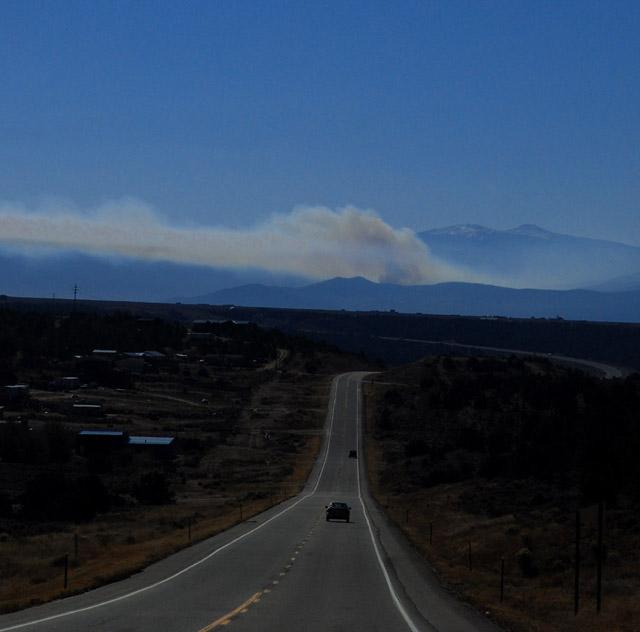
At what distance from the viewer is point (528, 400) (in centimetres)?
11362

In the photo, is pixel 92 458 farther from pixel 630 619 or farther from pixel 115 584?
pixel 630 619

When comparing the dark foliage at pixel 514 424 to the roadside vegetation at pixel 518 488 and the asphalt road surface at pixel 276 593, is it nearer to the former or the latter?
the roadside vegetation at pixel 518 488

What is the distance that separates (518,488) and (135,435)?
48.0m

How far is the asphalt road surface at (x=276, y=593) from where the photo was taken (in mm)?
17325

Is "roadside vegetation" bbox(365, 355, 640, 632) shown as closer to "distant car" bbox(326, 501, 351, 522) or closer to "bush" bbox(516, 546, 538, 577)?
"bush" bbox(516, 546, 538, 577)

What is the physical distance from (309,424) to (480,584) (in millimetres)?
78733

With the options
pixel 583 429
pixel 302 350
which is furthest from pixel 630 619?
pixel 302 350

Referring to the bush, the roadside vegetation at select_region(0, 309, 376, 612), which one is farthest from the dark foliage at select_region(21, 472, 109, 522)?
the bush

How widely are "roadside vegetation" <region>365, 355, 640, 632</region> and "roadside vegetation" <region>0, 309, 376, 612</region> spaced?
8532 millimetres

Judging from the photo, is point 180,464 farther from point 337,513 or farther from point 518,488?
point 337,513

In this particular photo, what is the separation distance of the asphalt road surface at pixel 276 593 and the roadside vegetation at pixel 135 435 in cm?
152

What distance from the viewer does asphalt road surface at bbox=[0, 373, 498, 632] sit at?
17325 mm

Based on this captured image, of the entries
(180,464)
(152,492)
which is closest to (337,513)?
(152,492)

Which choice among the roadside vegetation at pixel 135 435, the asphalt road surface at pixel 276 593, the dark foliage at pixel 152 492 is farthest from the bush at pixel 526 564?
the dark foliage at pixel 152 492
